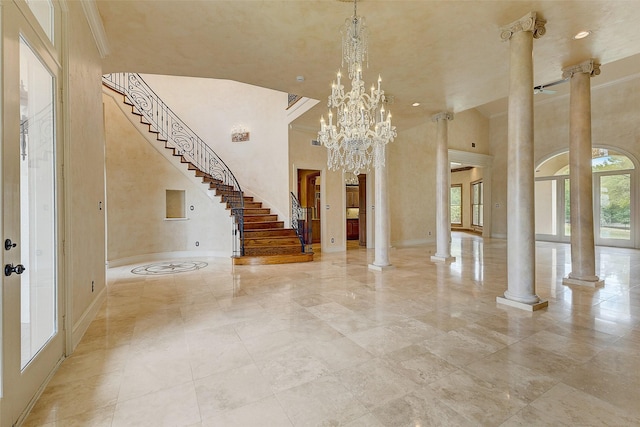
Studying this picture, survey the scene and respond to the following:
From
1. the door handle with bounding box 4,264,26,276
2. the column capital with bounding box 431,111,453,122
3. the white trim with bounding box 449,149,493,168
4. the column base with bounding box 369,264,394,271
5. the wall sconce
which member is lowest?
the column base with bounding box 369,264,394,271

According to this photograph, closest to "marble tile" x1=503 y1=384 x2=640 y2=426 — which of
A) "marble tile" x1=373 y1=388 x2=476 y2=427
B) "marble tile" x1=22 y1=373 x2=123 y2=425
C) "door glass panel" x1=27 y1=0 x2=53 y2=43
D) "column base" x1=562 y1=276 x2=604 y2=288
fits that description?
"marble tile" x1=373 y1=388 x2=476 y2=427

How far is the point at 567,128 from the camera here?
988cm

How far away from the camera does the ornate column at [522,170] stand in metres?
3.65

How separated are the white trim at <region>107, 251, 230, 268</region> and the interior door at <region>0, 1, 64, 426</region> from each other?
486cm

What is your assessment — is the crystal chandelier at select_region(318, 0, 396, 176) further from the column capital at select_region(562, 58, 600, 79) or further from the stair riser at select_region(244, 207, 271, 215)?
the stair riser at select_region(244, 207, 271, 215)

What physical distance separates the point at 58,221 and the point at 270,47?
3.29 metres

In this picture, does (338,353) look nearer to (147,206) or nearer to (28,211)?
(28,211)

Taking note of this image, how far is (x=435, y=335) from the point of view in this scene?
2896 millimetres

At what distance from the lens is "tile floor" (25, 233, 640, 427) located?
1800mm

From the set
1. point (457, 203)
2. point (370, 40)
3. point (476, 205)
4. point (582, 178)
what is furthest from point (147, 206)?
point (457, 203)

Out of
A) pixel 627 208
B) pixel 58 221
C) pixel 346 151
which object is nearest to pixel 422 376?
pixel 58 221

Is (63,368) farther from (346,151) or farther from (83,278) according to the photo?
(346,151)

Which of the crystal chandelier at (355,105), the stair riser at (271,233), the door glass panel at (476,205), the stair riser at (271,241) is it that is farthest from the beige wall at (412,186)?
the door glass panel at (476,205)

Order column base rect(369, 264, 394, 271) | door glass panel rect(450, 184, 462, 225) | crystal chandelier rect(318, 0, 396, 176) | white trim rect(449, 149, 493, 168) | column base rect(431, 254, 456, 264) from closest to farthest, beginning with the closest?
crystal chandelier rect(318, 0, 396, 176) → column base rect(369, 264, 394, 271) → column base rect(431, 254, 456, 264) → white trim rect(449, 149, 493, 168) → door glass panel rect(450, 184, 462, 225)
